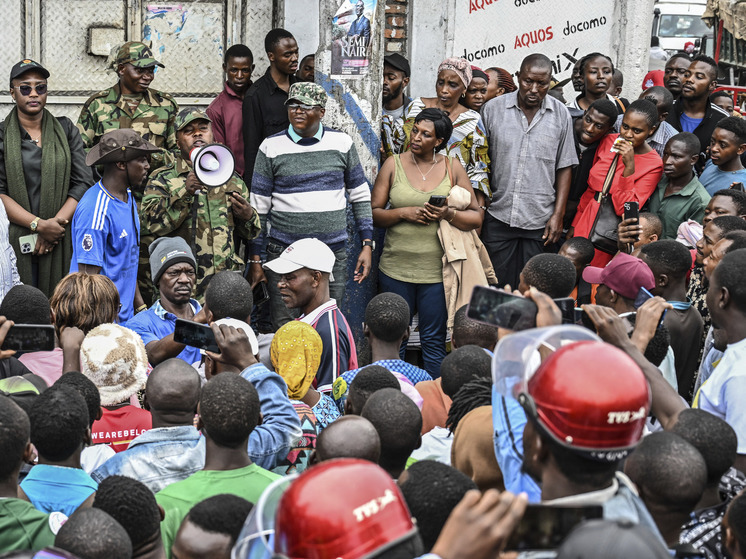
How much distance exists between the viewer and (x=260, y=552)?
193 centimetres

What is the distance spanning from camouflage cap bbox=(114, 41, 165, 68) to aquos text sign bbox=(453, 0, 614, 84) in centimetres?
329

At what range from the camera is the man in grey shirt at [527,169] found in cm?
686

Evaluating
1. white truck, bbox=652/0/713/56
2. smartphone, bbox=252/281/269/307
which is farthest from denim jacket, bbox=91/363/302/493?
white truck, bbox=652/0/713/56

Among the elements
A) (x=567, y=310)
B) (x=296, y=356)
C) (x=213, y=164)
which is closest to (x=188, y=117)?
(x=213, y=164)

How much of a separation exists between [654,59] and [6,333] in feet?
54.9

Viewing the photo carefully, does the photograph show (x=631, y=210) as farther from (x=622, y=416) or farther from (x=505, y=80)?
(x=622, y=416)

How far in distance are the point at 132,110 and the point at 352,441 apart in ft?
14.5

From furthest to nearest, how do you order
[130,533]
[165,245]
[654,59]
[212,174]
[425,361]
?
[654,59] < [425,361] < [212,174] < [165,245] < [130,533]

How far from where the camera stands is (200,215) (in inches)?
240

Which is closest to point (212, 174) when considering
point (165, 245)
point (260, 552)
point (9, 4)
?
point (165, 245)

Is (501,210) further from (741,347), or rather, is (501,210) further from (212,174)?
(741,347)

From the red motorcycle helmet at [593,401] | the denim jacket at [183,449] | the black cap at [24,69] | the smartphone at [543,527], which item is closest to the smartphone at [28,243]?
the black cap at [24,69]

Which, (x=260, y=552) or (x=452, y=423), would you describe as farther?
(x=452, y=423)

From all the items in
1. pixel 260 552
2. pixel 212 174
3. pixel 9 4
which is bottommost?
pixel 260 552
